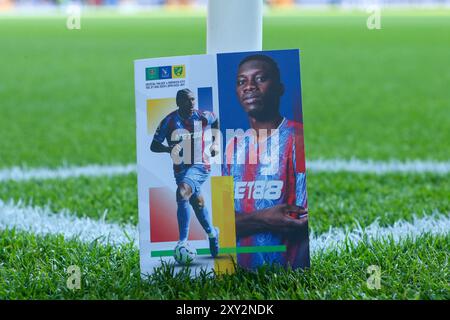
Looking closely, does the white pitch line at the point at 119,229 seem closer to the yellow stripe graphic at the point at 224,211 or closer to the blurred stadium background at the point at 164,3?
the yellow stripe graphic at the point at 224,211

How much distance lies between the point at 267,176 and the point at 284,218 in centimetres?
11

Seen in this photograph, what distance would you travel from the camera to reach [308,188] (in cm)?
306

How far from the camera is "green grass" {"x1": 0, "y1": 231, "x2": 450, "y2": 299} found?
1.73 m

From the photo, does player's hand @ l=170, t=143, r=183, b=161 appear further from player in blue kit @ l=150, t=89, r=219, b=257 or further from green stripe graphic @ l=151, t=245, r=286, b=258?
green stripe graphic @ l=151, t=245, r=286, b=258

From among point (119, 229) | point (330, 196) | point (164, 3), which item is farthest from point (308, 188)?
point (164, 3)

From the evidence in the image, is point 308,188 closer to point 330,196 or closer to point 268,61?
point 330,196

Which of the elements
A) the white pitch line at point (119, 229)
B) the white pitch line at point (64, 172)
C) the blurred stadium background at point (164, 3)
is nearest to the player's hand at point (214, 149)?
the white pitch line at point (119, 229)

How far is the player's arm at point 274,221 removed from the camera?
1808 millimetres

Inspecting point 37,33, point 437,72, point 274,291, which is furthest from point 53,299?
point 37,33

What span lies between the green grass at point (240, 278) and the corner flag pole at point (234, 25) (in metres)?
0.58
